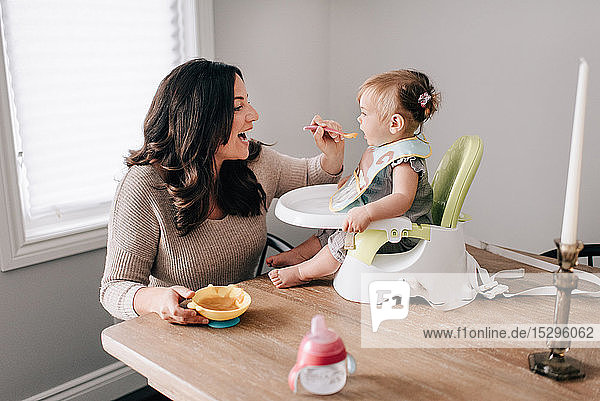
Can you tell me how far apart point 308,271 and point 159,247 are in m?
0.39

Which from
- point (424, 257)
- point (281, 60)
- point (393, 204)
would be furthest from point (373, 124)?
point (281, 60)

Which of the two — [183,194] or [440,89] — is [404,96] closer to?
[183,194]

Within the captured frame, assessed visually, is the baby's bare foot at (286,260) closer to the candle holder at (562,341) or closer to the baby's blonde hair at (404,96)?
the baby's blonde hair at (404,96)

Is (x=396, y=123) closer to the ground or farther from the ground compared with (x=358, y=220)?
farther from the ground

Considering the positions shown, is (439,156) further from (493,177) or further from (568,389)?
(568,389)

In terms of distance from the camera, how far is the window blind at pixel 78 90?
5.65 feet

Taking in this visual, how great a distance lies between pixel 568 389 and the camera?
937 millimetres

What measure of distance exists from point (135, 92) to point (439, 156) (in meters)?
1.21

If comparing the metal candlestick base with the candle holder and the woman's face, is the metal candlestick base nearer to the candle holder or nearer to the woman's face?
the candle holder

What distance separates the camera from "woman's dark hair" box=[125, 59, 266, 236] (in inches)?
56.6

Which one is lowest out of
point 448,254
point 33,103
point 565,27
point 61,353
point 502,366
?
point 61,353

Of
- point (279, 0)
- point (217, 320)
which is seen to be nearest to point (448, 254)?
point (217, 320)

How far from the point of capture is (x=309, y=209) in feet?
4.62

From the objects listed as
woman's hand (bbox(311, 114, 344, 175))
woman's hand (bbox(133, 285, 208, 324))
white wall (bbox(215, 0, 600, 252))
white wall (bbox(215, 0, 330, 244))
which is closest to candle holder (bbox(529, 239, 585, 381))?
woman's hand (bbox(133, 285, 208, 324))
